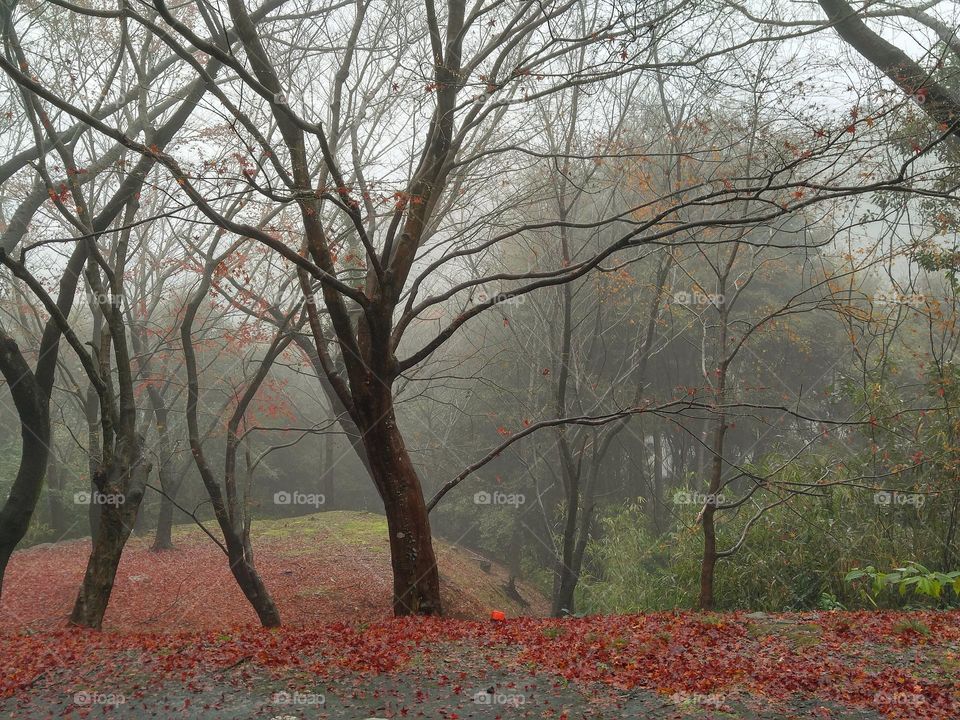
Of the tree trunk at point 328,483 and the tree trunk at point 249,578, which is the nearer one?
the tree trunk at point 249,578

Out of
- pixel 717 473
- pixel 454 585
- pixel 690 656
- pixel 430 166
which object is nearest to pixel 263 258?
pixel 430 166

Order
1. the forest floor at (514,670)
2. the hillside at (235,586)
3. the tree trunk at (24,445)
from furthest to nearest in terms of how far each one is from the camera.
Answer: the hillside at (235,586)
the tree trunk at (24,445)
the forest floor at (514,670)

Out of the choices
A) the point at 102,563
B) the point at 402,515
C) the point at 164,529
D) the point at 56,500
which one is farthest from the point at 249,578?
the point at 56,500

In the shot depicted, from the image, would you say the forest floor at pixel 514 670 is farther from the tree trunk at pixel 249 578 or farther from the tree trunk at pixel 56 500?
the tree trunk at pixel 56 500

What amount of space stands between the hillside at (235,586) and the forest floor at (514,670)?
4.32 metres

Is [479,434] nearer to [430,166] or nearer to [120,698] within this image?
[430,166]

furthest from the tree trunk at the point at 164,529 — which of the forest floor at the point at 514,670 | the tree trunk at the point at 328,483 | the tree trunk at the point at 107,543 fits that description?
the forest floor at the point at 514,670

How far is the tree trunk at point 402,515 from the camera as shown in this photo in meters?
5.48

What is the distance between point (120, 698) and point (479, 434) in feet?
48.9

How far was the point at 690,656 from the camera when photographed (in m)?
3.81

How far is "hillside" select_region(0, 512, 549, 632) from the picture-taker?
396 inches

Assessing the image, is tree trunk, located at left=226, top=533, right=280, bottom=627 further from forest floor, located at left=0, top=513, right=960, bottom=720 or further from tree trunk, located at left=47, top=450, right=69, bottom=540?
tree trunk, located at left=47, top=450, right=69, bottom=540

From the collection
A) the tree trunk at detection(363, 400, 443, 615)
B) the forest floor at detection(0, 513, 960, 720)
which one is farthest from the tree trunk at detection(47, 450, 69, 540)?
the tree trunk at detection(363, 400, 443, 615)

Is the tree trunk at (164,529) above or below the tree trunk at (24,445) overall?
below
